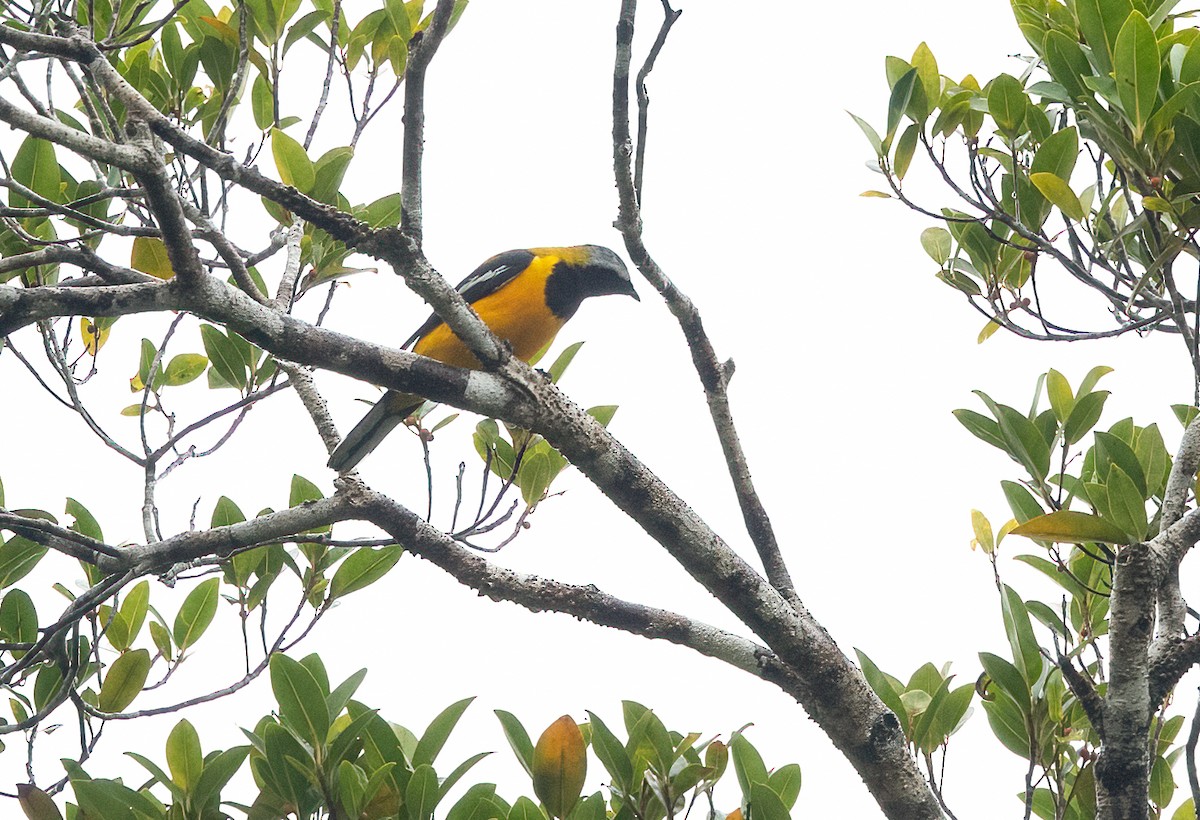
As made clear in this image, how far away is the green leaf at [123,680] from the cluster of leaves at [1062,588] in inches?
91.3

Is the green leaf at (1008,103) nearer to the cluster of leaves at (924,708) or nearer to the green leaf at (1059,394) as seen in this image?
the green leaf at (1059,394)

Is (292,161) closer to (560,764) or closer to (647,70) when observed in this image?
(647,70)

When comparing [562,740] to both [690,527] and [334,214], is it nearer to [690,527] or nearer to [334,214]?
[690,527]

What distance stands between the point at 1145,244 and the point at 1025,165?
0.44m

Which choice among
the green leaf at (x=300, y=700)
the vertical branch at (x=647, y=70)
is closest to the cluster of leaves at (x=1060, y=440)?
the vertical branch at (x=647, y=70)

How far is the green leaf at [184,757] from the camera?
8.49 feet

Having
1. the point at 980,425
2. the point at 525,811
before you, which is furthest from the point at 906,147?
the point at 525,811

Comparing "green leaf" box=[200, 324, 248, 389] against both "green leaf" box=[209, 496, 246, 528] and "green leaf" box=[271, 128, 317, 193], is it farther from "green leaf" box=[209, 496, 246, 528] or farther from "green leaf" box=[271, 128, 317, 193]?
"green leaf" box=[271, 128, 317, 193]

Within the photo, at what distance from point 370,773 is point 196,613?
1.20m

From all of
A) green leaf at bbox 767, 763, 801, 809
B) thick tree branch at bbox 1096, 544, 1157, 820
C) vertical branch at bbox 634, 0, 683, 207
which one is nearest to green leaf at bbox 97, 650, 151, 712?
green leaf at bbox 767, 763, 801, 809

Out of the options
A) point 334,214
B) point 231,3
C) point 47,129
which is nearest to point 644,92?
point 334,214

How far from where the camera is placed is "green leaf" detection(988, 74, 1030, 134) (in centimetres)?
330

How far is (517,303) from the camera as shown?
464cm

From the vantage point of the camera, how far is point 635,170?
2.75 metres
